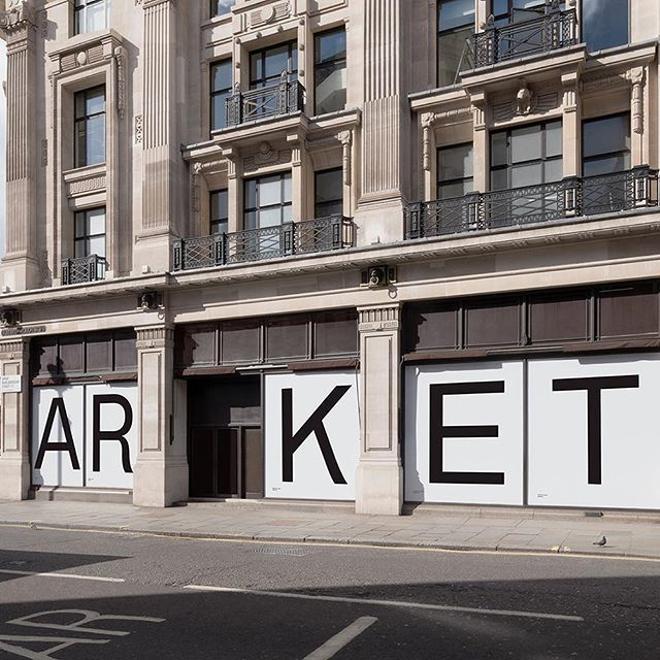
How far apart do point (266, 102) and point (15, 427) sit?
39.0 ft

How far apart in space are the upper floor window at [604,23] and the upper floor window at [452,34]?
258cm

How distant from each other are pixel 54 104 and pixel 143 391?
949cm

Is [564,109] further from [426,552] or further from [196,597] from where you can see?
[196,597]

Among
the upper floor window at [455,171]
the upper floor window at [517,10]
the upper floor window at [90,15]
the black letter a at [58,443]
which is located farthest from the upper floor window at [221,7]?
the black letter a at [58,443]

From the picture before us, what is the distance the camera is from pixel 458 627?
23.7ft

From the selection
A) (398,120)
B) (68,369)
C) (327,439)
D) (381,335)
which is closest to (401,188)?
(398,120)

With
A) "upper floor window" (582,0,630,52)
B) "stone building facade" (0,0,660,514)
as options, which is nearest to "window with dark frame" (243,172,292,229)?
"stone building facade" (0,0,660,514)

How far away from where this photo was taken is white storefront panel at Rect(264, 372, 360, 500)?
56.8 ft

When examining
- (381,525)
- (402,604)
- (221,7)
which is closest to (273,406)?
(381,525)

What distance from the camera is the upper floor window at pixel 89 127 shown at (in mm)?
22047

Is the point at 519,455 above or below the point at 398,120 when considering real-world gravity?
below

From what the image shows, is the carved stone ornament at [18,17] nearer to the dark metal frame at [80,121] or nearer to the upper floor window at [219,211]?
the dark metal frame at [80,121]

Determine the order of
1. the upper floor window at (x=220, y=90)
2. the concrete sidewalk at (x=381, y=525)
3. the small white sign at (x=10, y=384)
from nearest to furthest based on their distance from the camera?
the concrete sidewalk at (x=381, y=525) → the upper floor window at (x=220, y=90) → the small white sign at (x=10, y=384)

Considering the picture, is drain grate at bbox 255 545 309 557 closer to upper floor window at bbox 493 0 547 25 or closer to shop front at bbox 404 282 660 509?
shop front at bbox 404 282 660 509
